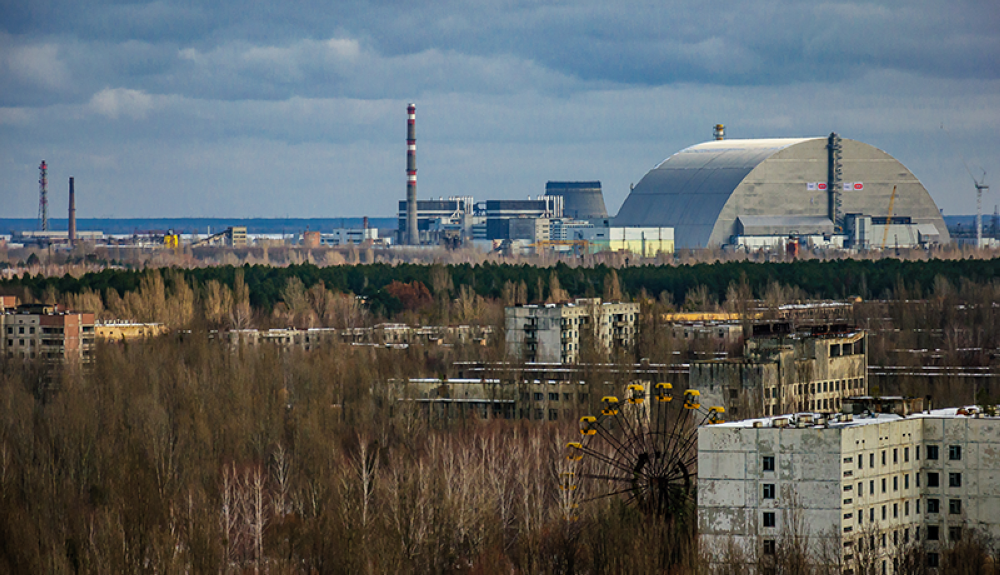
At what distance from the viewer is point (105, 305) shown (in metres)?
60.2

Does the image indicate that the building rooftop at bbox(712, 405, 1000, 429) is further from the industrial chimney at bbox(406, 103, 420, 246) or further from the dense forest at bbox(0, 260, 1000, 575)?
the industrial chimney at bbox(406, 103, 420, 246)

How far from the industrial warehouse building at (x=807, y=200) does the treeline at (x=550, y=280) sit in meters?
24.9

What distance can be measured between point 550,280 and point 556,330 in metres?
18.5

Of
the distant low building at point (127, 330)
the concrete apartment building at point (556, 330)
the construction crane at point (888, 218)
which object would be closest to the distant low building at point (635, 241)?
the construction crane at point (888, 218)

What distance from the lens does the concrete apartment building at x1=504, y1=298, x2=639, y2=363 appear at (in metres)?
48.4

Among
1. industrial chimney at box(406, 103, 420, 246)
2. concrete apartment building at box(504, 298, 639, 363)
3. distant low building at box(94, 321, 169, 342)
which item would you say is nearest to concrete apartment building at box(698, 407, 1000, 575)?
concrete apartment building at box(504, 298, 639, 363)

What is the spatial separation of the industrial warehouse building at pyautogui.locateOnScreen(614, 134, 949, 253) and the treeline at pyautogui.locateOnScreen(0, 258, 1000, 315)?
81.7ft

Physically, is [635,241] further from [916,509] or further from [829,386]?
[916,509]

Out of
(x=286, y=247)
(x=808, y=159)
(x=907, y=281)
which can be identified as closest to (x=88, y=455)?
(x=907, y=281)

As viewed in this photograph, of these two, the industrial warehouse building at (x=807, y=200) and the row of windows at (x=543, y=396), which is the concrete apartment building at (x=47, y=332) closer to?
the row of windows at (x=543, y=396)

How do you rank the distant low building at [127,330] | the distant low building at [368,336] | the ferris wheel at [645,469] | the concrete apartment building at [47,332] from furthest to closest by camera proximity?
the distant low building at [127,330] < the distant low building at [368,336] < the concrete apartment building at [47,332] < the ferris wheel at [645,469]

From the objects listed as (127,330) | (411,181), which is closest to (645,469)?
(127,330)

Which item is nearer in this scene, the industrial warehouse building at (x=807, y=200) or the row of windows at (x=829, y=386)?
the row of windows at (x=829, y=386)

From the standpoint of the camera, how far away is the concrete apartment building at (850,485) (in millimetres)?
22328
